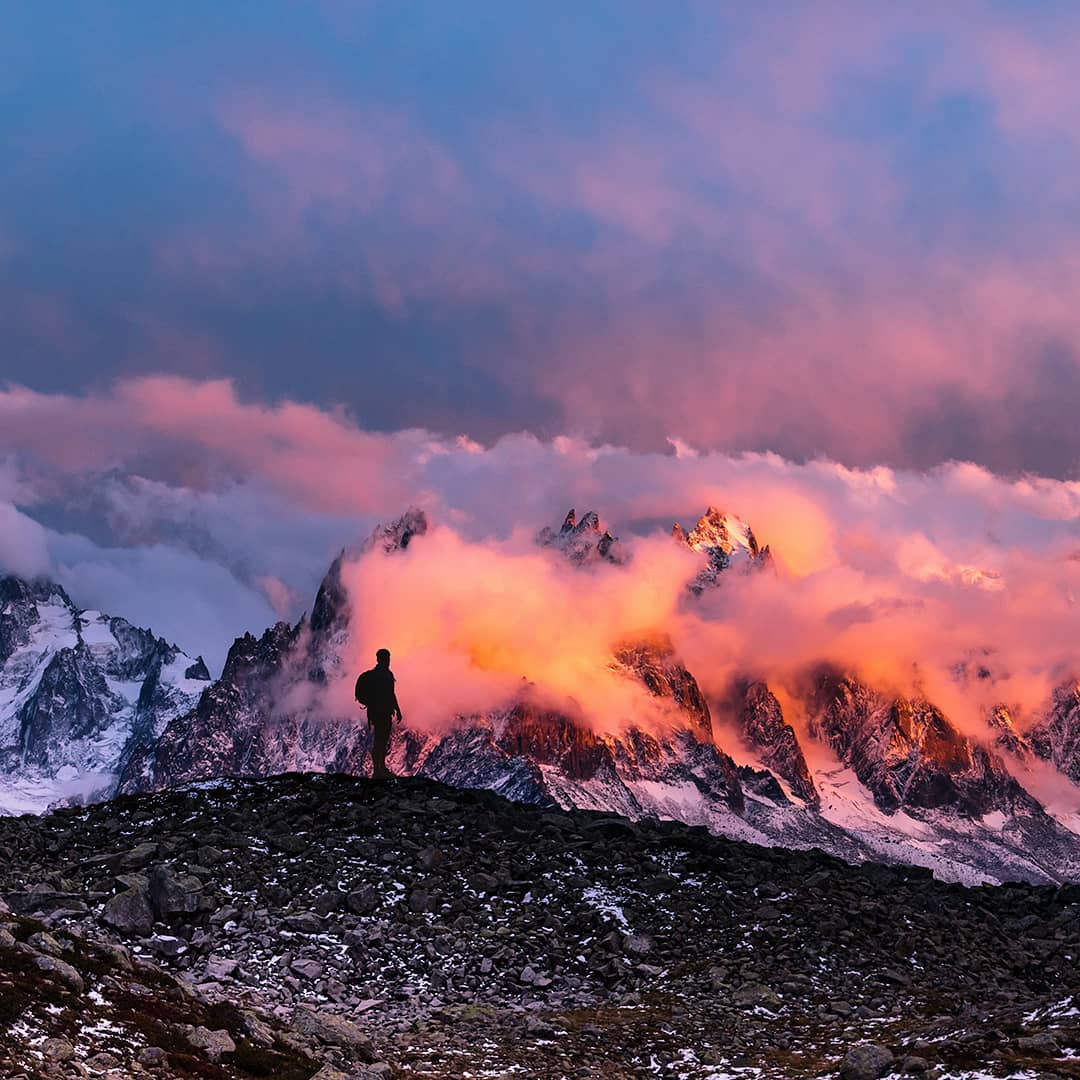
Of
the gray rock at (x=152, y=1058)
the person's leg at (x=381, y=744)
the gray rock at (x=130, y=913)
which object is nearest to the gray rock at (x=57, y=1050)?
the gray rock at (x=152, y=1058)

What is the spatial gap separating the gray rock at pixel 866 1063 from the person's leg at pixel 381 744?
3632 centimetres

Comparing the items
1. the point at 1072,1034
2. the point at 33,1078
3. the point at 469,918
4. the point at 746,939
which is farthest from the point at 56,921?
the point at 1072,1034

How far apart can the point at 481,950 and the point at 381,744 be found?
24.6 metres

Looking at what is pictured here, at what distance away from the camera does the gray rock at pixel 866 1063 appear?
111 ft

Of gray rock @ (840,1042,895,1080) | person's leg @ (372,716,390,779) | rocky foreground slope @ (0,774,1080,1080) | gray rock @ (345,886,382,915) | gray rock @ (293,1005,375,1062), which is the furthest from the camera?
person's leg @ (372,716,390,779)

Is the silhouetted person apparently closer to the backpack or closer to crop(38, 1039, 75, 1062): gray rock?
the backpack

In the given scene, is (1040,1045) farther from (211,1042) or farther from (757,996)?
(211,1042)

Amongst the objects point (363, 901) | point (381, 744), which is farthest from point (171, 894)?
point (381, 744)

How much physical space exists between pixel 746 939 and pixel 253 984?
685 inches

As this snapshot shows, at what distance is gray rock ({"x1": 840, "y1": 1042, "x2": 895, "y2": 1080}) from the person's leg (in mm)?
36318

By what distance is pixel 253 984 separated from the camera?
43.2 metres

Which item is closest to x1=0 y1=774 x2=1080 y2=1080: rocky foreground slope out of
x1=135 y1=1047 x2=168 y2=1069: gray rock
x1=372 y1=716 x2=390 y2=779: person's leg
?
x1=135 y1=1047 x2=168 y2=1069: gray rock

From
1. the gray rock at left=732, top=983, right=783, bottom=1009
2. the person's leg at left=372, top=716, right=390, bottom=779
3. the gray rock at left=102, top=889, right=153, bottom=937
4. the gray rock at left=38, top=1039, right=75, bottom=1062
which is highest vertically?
the person's leg at left=372, top=716, right=390, bottom=779

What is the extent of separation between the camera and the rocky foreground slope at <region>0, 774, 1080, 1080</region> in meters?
34.1
